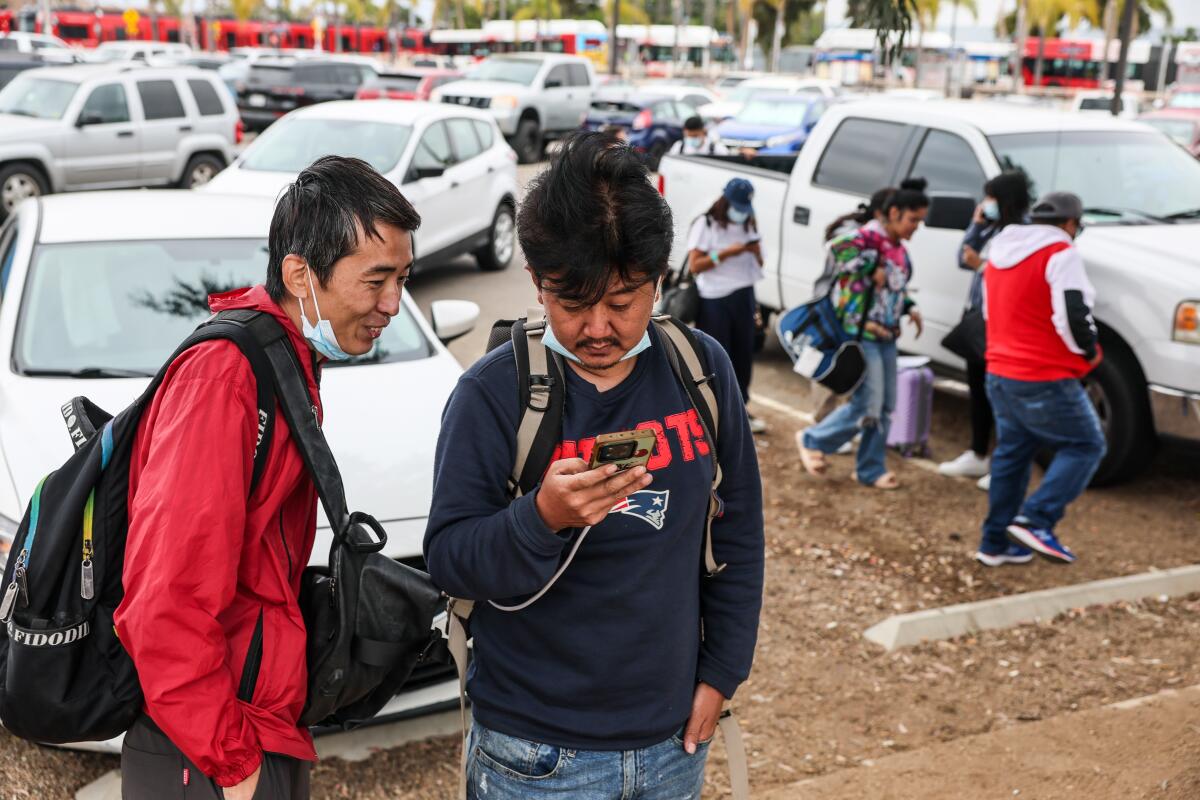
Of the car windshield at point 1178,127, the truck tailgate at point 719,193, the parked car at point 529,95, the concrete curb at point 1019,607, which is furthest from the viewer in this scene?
the parked car at point 529,95

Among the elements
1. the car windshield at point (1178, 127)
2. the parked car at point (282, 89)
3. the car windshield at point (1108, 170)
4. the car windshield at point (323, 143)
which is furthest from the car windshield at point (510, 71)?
the car windshield at point (1108, 170)

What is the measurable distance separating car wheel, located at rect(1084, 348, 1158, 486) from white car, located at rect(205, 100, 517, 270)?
617 centimetres

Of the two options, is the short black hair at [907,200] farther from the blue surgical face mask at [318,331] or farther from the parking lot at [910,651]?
the blue surgical face mask at [318,331]

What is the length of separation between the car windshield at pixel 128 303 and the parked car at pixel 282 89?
19.7m

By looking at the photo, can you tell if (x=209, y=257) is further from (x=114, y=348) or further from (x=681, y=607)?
(x=681, y=607)

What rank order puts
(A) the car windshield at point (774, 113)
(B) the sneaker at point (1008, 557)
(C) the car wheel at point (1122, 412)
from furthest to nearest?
(A) the car windshield at point (774, 113) < (C) the car wheel at point (1122, 412) < (B) the sneaker at point (1008, 557)

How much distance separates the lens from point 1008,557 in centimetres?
563

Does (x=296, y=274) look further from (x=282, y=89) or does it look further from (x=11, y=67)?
(x=282, y=89)

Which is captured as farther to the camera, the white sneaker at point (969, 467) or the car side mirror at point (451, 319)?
the white sneaker at point (969, 467)

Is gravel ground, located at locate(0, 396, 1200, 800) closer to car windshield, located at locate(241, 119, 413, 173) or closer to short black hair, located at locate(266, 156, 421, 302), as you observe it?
short black hair, located at locate(266, 156, 421, 302)

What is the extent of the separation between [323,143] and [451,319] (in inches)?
244

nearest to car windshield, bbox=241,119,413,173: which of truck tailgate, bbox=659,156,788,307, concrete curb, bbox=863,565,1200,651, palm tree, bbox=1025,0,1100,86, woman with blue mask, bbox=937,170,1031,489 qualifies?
truck tailgate, bbox=659,156,788,307

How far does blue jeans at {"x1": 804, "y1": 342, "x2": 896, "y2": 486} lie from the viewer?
640 cm

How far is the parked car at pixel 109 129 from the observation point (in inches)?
560
